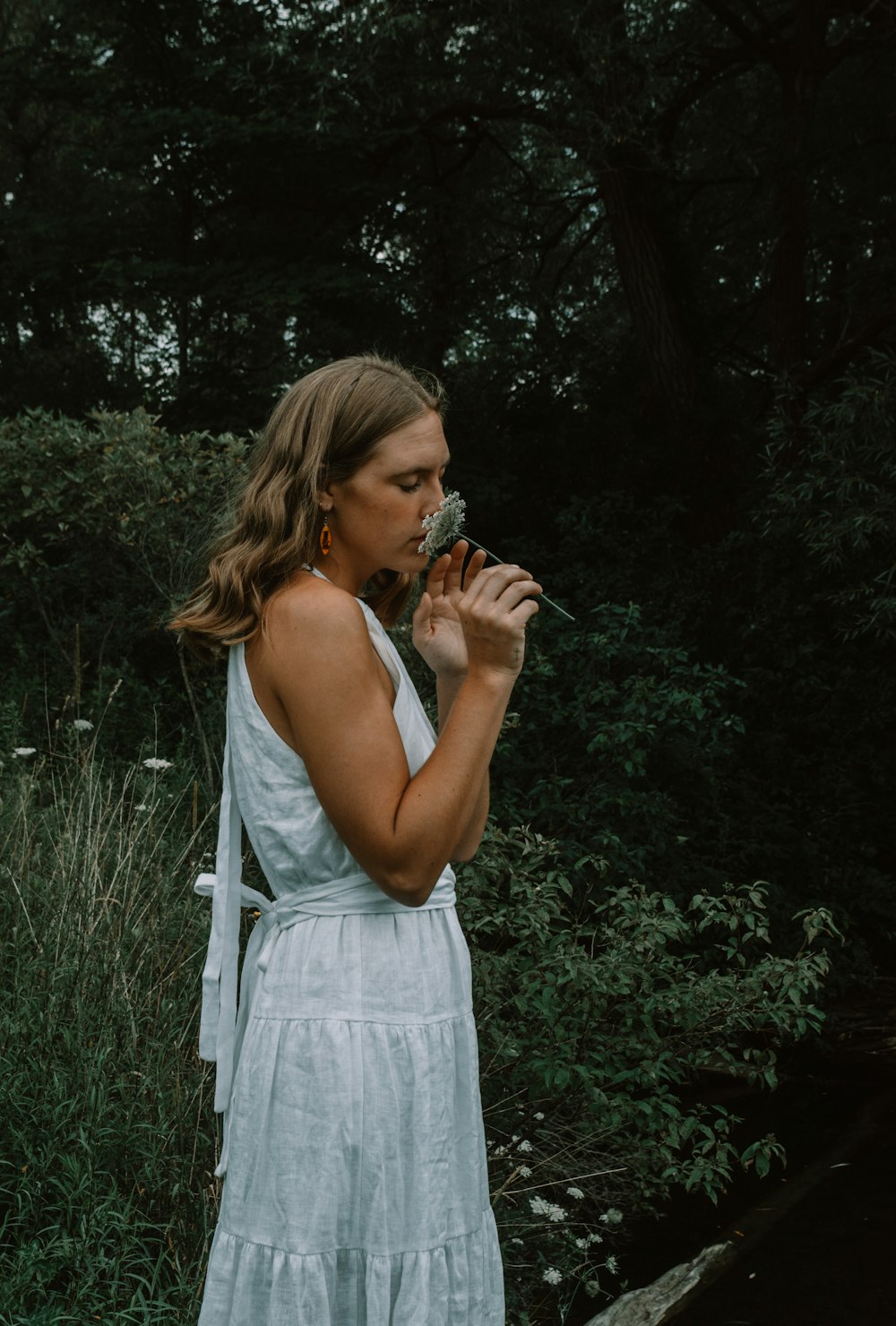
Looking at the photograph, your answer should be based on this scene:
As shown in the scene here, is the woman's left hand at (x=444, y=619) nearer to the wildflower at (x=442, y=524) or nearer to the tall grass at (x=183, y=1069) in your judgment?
the wildflower at (x=442, y=524)

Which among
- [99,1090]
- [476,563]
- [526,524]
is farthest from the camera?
[526,524]

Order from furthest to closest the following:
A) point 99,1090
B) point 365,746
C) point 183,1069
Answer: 1. point 183,1069
2. point 99,1090
3. point 365,746

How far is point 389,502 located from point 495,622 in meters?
0.26

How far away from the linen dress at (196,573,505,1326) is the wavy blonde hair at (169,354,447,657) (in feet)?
0.27

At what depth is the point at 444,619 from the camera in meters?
2.02

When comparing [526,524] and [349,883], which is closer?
[349,883]

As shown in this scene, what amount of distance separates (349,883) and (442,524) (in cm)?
54

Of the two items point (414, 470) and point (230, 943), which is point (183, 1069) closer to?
point (230, 943)

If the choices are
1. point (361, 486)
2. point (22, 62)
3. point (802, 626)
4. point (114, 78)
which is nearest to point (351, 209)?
point (114, 78)

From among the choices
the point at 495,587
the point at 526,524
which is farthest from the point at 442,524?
the point at 526,524

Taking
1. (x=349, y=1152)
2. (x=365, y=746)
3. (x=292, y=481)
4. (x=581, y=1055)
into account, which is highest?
(x=292, y=481)

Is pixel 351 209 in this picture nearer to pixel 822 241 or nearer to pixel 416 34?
pixel 416 34

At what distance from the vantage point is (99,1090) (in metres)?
3.04

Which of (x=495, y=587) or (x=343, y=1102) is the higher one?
(x=495, y=587)
